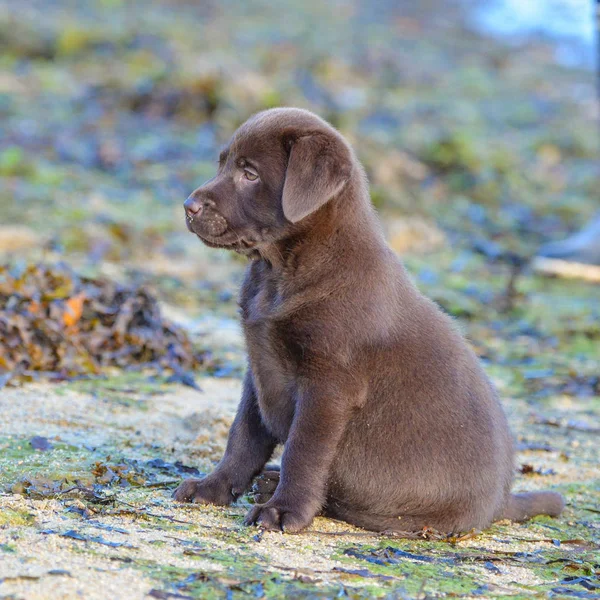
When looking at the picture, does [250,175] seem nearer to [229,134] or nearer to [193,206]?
[193,206]

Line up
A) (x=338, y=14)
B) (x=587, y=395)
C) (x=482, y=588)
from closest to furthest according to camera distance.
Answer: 1. (x=482, y=588)
2. (x=587, y=395)
3. (x=338, y=14)

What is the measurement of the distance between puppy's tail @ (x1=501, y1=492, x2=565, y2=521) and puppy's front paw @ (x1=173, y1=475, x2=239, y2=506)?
1338mm

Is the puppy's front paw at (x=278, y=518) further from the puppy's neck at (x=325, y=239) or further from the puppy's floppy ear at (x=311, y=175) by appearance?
the puppy's floppy ear at (x=311, y=175)

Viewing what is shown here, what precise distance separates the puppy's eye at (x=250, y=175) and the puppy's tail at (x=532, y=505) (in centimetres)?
194

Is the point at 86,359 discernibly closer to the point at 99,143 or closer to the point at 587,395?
the point at 587,395

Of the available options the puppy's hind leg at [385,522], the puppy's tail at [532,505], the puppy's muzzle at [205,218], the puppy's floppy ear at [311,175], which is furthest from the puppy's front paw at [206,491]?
the puppy's tail at [532,505]

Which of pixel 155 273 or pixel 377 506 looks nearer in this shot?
pixel 377 506

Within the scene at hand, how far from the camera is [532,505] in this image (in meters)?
5.06

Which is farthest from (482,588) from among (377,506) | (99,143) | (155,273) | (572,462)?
(99,143)

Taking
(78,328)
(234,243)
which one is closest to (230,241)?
(234,243)

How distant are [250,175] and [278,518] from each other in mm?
1541

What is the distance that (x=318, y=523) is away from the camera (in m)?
4.57

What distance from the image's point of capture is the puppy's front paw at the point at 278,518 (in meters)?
4.22

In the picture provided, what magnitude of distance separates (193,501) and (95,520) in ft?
2.05
